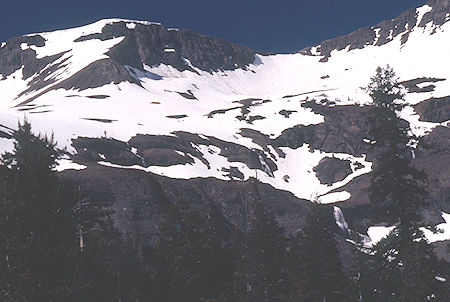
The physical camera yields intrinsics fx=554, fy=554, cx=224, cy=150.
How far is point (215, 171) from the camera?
4235 inches

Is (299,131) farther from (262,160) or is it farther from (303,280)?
(303,280)

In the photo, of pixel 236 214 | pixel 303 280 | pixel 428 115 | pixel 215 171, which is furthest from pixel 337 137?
pixel 303 280

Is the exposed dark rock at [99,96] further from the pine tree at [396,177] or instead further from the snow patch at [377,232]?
the pine tree at [396,177]

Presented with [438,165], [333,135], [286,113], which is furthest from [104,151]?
[286,113]

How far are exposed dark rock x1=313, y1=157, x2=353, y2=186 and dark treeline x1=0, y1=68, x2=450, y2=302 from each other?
260 feet

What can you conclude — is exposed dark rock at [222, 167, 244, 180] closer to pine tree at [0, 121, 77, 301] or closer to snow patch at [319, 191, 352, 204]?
snow patch at [319, 191, 352, 204]

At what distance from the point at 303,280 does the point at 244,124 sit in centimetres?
11988

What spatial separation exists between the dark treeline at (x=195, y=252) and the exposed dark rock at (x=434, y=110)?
357 ft

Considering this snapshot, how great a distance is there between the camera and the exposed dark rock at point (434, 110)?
465 ft

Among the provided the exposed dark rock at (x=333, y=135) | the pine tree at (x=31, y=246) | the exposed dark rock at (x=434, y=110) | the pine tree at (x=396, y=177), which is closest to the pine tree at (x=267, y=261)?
the pine tree at (x=396, y=177)

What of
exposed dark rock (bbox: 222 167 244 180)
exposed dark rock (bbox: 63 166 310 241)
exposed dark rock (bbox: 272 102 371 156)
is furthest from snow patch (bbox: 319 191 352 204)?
exposed dark rock (bbox: 272 102 371 156)

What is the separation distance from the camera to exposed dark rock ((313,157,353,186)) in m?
121

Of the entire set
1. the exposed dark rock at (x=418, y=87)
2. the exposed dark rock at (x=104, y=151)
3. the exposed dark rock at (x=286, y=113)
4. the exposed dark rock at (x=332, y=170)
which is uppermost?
the exposed dark rock at (x=418, y=87)

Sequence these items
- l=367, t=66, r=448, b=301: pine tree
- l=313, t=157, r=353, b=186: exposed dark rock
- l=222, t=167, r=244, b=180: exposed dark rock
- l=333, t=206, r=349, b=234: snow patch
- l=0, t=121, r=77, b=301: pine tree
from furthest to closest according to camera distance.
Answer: l=313, t=157, r=353, b=186: exposed dark rock → l=222, t=167, r=244, b=180: exposed dark rock → l=333, t=206, r=349, b=234: snow patch → l=367, t=66, r=448, b=301: pine tree → l=0, t=121, r=77, b=301: pine tree
